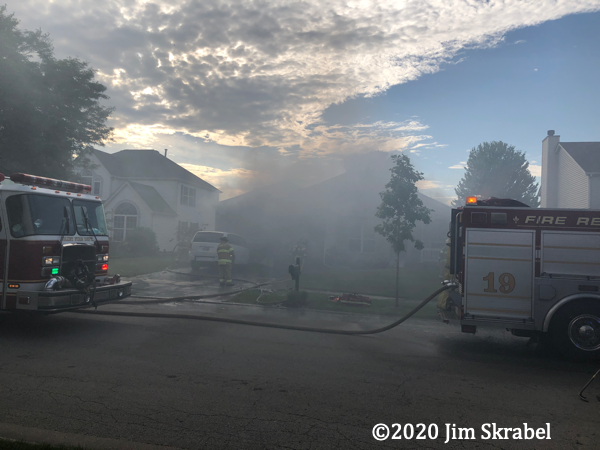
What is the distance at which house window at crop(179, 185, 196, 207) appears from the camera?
102 feet

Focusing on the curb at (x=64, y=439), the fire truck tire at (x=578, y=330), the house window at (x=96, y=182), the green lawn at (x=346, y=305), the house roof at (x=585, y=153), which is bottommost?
the green lawn at (x=346, y=305)

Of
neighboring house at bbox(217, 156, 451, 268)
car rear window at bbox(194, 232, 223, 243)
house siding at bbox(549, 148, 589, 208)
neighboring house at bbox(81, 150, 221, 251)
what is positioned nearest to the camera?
car rear window at bbox(194, 232, 223, 243)

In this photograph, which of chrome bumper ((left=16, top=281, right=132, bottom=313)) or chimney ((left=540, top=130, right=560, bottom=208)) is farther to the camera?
chimney ((left=540, top=130, right=560, bottom=208))

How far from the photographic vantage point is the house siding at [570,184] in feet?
66.9

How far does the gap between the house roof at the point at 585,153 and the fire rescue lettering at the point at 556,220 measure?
1718 cm

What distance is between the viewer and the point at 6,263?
5.94 metres

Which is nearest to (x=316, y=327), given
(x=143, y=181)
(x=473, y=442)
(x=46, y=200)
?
(x=473, y=442)

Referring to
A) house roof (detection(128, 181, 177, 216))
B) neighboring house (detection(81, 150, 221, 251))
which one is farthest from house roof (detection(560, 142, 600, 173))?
house roof (detection(128, 181, 177, 216))

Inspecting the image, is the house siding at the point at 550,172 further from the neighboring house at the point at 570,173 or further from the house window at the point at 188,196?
the house window at the point at 188,196

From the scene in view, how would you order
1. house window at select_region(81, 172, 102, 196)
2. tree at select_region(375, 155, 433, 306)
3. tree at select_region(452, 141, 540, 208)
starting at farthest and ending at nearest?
tree at select_region(452, 141, 540, 208) < house window at select_region(81, 172, 102, 196) < tree at select_region(375, 155, 433, 306)

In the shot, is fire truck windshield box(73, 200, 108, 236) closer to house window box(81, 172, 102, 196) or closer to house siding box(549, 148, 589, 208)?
house siding box(549, 148, 589, 208)

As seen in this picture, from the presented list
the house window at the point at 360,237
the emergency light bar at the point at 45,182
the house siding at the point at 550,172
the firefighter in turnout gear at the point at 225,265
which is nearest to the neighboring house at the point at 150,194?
the house window at the point at 360,237

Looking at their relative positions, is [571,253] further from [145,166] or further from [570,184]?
[145,166]

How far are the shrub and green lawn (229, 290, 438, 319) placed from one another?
1451cm
